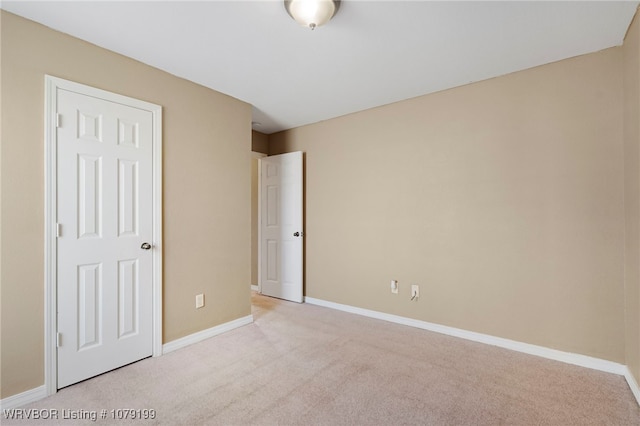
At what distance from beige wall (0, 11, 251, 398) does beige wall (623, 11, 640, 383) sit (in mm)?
3170

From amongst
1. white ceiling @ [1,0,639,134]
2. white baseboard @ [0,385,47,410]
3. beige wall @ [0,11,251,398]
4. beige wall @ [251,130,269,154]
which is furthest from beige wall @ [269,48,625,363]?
white baseboard @ [0,385,47,410]

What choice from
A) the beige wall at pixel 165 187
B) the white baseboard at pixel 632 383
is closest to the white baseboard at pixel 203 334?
the beige wall at pixel 165 187

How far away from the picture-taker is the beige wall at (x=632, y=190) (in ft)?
6.33

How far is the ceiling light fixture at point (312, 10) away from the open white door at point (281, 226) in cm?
225

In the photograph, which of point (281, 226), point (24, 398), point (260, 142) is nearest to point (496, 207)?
point (281, 226)

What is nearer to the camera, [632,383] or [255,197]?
[632,383]

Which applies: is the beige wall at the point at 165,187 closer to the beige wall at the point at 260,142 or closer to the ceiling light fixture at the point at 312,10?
the beige wall at the point at 260,142

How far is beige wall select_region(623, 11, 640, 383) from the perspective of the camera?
1.93 metres

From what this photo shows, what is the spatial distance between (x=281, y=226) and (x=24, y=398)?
2.92 metres

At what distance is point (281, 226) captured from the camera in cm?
432

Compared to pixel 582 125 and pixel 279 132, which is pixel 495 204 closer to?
pixel 582 125

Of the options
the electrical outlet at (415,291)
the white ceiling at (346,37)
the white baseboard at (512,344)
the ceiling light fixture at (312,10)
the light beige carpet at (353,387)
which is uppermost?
the white ceiling at (346,37)

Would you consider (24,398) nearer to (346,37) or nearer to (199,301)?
(199,301)

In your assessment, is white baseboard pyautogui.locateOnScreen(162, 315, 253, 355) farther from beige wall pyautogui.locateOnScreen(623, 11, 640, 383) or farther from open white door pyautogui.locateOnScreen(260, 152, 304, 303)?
beige wall pyautogui.locateOnScreen(623, 11, 640, 383)
